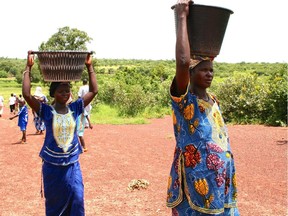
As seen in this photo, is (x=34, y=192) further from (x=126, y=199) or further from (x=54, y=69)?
(x=54, y=69)

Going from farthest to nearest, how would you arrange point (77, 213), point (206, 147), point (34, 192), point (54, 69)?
point (34, 192), point (77, 213), point (54, 69), point (206, 147)

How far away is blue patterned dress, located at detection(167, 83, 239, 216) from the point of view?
2.21 metres

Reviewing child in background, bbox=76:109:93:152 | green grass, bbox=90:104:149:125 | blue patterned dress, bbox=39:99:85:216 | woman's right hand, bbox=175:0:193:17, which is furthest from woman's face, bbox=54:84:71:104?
green grass, bbox=90:104:149:125

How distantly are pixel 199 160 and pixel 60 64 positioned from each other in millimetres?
1558

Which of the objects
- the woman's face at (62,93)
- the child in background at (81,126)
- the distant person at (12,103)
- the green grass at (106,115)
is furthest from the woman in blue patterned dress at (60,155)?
the distant person at (12,103)

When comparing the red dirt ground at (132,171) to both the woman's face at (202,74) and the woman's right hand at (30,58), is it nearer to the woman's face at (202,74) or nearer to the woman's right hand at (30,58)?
the woman's right hand at (30,58)

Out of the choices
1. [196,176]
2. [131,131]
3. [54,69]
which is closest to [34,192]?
[54,69]

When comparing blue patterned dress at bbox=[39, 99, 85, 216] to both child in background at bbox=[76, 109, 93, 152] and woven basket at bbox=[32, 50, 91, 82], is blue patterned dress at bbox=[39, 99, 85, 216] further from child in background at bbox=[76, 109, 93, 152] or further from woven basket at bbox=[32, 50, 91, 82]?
woven basket at bbox=[32, 50, 91, 82]

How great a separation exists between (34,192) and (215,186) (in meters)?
4.08

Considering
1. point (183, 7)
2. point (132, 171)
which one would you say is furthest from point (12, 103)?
point (183, 7)

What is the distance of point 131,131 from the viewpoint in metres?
12.5

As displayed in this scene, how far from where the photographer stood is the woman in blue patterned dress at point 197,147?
7.23ft

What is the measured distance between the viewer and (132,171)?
6.91 meters

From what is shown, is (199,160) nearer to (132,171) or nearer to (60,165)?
(60,165)
